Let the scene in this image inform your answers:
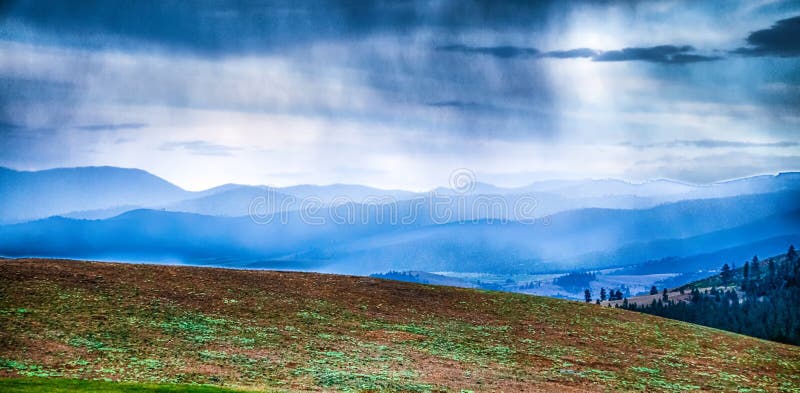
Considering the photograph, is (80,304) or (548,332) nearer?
(80,304)

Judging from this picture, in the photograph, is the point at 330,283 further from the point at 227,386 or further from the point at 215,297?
the point at 227,386

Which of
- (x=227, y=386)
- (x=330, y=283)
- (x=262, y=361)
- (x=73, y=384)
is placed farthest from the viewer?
(x=330, y=283)

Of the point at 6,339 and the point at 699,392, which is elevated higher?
the point at 6,339

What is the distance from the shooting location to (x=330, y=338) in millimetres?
53594

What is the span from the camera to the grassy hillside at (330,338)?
43.4 m

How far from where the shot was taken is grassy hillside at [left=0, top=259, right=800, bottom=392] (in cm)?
4338

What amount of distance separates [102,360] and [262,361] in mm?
9044

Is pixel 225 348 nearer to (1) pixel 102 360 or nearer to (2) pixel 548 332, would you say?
(1) pixel 102 360

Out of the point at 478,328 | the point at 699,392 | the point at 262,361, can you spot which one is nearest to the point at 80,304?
the point at 262,361

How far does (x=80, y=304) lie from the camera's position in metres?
53.2

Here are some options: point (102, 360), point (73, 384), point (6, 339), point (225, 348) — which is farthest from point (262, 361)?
point (6, 339)

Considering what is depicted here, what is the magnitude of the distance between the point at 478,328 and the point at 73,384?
34106 millimetres

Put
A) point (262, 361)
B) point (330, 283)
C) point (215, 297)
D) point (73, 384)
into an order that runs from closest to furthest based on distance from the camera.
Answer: point (73, 384) < point (262, 361) < point (215, 297) < point (330, 283)

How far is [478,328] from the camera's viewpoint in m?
62.3
